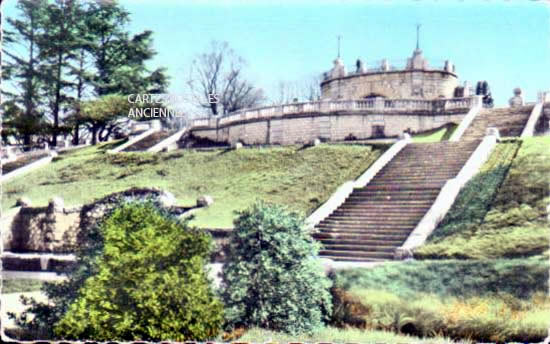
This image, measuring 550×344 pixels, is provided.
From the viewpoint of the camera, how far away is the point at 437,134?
1819 cm

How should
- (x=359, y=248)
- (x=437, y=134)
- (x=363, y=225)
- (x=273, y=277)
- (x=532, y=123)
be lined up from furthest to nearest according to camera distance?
1. (x=437, y=134)
2. (x=532, y=123)
3. (x=363, y=225)
4. (x=359, y=248)
5. (x=273, y=277)

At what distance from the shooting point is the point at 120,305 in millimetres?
10766

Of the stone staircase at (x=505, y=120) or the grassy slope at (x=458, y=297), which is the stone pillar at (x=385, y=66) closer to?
the stone staircase at (x=505, y=120)

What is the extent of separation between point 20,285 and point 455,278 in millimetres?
9381

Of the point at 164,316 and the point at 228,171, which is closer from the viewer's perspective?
the point at 164,316

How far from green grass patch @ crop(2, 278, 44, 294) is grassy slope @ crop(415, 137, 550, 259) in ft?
27.1

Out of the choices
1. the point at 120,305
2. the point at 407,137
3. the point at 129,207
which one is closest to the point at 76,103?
the point at 129,207

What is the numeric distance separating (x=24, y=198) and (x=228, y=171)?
4.95 meters

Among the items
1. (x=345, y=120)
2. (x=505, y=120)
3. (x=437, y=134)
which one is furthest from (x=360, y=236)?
(x=505, y=120)

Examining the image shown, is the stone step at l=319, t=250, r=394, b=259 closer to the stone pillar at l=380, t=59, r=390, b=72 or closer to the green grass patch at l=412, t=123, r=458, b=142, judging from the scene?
the green grass patch at l=412, t=123, r=458, b=142

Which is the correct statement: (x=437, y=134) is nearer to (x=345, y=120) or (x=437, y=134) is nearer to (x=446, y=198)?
(x=345, y=120)

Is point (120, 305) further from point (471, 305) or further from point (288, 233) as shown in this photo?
point (471, 305)

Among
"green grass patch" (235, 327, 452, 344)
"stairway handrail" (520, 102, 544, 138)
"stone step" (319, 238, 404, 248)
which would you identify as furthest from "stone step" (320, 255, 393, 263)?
"stairway handrail" (520, 102, 544, 138)

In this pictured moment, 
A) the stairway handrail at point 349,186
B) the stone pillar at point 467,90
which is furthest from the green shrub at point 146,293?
the stone pillar at point 467,90
